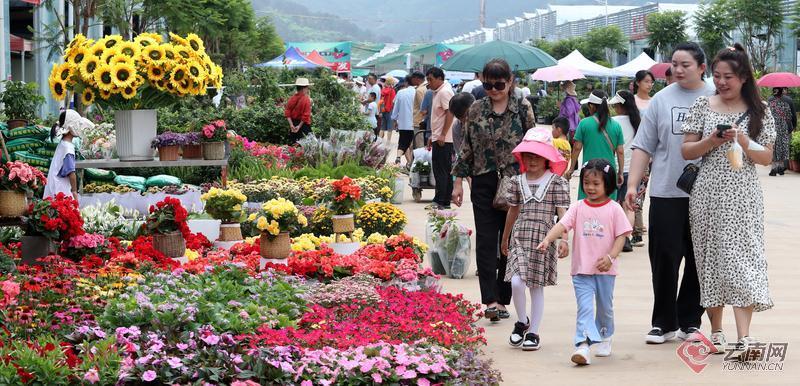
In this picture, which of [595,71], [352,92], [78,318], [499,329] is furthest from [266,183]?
[595,71]

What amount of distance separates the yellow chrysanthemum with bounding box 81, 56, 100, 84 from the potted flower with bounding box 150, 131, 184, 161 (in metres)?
0.90

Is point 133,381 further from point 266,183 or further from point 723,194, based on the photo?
point 266,183

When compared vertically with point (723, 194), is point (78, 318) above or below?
below

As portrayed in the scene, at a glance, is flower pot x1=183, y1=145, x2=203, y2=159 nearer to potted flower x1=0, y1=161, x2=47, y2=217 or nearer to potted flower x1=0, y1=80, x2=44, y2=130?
potted flower x1=0, y1=161, x2=47, y2=217

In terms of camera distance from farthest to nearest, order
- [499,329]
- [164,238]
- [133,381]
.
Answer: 1. [164,238]
2. [499,329]
3. [133,381]

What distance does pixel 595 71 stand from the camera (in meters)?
36.6

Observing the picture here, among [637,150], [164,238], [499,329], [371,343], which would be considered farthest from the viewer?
[164,238]

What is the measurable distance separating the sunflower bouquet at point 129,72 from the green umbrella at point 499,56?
7.87 meters

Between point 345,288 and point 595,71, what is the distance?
30108mm

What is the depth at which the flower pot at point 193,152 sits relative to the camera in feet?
37.6

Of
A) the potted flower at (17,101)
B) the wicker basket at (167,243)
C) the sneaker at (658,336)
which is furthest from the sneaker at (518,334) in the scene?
the potted flower at (17,101)

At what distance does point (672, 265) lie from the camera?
724 cm

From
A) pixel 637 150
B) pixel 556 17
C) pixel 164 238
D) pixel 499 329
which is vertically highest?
pixel 556 17

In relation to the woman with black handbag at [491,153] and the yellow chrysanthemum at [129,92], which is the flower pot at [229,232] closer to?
the yellow chrysanthemum at [129,92]
